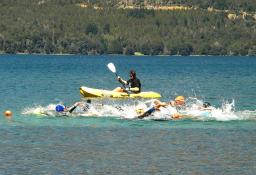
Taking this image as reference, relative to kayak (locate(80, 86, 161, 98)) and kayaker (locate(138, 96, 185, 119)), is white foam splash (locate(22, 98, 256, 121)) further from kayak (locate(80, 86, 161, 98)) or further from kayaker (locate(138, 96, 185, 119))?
kayak (locate(80, 86, 161, 98))

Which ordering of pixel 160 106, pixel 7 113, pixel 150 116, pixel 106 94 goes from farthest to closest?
pixel 106 94
pixel 7 113
pixel 150 116
pixel 160 106

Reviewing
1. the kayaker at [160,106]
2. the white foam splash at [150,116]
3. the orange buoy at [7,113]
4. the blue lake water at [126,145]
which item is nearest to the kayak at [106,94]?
the white foam splash at [150,116]

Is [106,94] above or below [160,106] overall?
below

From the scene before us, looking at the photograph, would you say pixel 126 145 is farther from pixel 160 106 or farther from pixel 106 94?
pixel 106 94

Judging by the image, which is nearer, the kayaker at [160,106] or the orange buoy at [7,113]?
the kayaker at [160,106]

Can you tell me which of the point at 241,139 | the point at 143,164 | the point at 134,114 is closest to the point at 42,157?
the point at 143,164

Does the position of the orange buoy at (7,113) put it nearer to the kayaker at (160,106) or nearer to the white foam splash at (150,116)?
the white foam splash at (150,116)

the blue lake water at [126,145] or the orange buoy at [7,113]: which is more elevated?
the blue lake water at [126,145]

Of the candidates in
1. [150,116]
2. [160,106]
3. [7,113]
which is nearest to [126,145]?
[160,106]

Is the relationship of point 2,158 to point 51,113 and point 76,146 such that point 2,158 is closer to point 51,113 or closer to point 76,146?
point 76,146

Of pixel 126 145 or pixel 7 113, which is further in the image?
pixel 7 113

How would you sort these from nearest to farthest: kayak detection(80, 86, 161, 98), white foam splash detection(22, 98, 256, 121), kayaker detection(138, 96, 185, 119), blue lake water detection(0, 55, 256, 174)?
blue lake water detection(0, 55, 256, 174) < kayaker detection(138, 96, 185, 119) < white foam splash detection(22, 98, 256, 121) < kayak detection(80, 86, 161, 98)

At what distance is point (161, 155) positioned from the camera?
116ft

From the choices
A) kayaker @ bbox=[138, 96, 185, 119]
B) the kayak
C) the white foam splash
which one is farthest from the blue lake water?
the kayak
